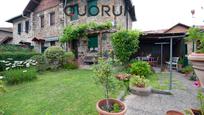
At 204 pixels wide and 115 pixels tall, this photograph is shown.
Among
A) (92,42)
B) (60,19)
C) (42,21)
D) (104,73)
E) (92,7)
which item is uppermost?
(92,7)

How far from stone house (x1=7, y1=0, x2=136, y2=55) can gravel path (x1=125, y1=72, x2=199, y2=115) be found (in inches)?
301

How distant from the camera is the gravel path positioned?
3.96 metres

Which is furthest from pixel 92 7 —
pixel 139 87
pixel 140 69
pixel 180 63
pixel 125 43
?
pixel 139 87

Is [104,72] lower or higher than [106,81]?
higher

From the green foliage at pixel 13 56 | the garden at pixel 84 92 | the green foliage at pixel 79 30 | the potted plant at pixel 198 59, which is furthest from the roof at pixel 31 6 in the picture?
the potted plant at pixel 198 59

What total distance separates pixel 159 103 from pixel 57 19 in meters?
13.5

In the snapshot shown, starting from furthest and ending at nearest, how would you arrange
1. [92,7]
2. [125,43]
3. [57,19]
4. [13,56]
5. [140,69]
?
[57,19], [92,7], [13,56], [125,43], [140,69]

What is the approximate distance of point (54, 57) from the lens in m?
10.6

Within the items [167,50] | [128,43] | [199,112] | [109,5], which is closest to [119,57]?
[128,43]

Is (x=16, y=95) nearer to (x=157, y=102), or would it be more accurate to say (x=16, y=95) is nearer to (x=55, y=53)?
(x=157, y=102)

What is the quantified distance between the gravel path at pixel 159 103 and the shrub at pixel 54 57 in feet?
22.5

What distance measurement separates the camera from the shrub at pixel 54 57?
10.5 m

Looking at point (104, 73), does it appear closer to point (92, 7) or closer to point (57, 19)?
point (92, 7)

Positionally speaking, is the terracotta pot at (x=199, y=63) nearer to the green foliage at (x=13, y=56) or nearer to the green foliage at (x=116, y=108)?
the green foliage at (x=116, y=108)
